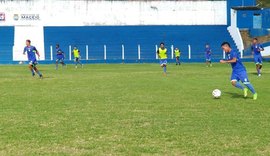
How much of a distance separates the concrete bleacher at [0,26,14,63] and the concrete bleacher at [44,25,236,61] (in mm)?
3749

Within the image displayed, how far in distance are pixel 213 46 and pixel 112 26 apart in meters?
11.9

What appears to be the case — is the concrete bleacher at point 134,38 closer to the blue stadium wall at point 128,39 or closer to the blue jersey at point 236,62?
the blue stadium wall at point 128,39

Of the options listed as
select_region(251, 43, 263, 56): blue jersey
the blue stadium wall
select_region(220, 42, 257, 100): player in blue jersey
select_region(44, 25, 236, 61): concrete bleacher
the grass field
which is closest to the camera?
the grass field

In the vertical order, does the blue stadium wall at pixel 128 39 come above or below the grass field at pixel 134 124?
above

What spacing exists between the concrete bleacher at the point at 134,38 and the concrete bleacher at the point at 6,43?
375 centimetres

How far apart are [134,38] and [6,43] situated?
14.3 m

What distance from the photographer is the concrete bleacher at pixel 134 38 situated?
5272 centimetres

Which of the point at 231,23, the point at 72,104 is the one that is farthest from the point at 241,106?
the point at 231,23

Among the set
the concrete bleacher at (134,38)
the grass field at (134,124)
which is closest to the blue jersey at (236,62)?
the grass field at (134,124)

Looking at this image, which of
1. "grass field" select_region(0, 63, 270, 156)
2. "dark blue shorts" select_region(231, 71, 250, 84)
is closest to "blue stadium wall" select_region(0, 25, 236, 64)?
Answer: "dark blue shorts" select_region(231, 71, 250, 84)

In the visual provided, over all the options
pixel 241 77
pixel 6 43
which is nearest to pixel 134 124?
pixel 241 77

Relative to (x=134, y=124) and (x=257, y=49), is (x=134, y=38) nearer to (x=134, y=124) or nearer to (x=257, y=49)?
(x=257, y=49)

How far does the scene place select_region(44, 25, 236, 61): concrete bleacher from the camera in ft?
173

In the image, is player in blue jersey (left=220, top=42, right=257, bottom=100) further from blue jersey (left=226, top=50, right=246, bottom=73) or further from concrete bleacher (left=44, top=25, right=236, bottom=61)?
concrete bleacher (left=44, top=25, right=236, bottom=61)
